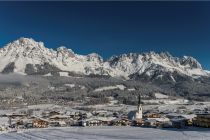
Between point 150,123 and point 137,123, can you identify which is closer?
point 150,123

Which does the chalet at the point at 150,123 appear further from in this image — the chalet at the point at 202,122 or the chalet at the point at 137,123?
the chalet at the point at 202,122

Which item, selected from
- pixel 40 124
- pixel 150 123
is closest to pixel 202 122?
pixel 150 123

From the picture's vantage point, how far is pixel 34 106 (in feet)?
625

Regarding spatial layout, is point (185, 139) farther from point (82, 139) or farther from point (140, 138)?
point (82, 139)

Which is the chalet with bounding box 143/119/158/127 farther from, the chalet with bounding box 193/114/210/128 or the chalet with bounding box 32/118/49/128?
the chalet with bounding box 32/118/49/128

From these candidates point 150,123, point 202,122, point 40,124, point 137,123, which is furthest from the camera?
point 40,124

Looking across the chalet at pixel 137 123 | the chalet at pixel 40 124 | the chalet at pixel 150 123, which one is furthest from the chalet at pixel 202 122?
the chalet at pixel 40 124

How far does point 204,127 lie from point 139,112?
32.5 m

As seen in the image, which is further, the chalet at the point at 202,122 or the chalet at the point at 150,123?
the chalet at the point at 150,123

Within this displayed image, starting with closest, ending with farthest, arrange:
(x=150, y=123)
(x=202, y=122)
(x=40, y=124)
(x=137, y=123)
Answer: (x=202, y=122) → (x=150, y=123) → (x=137, y=123) → (x=40, y=124)

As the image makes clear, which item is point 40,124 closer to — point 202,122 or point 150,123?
point 150,123

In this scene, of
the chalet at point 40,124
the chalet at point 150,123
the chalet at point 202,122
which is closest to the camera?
the chalet at point 202,122

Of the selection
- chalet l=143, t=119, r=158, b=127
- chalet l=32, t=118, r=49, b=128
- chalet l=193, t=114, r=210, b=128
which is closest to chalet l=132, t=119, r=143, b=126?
chalet l=143, t=119, r=158, b=127

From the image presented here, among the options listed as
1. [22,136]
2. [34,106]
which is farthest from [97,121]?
[34,106]
